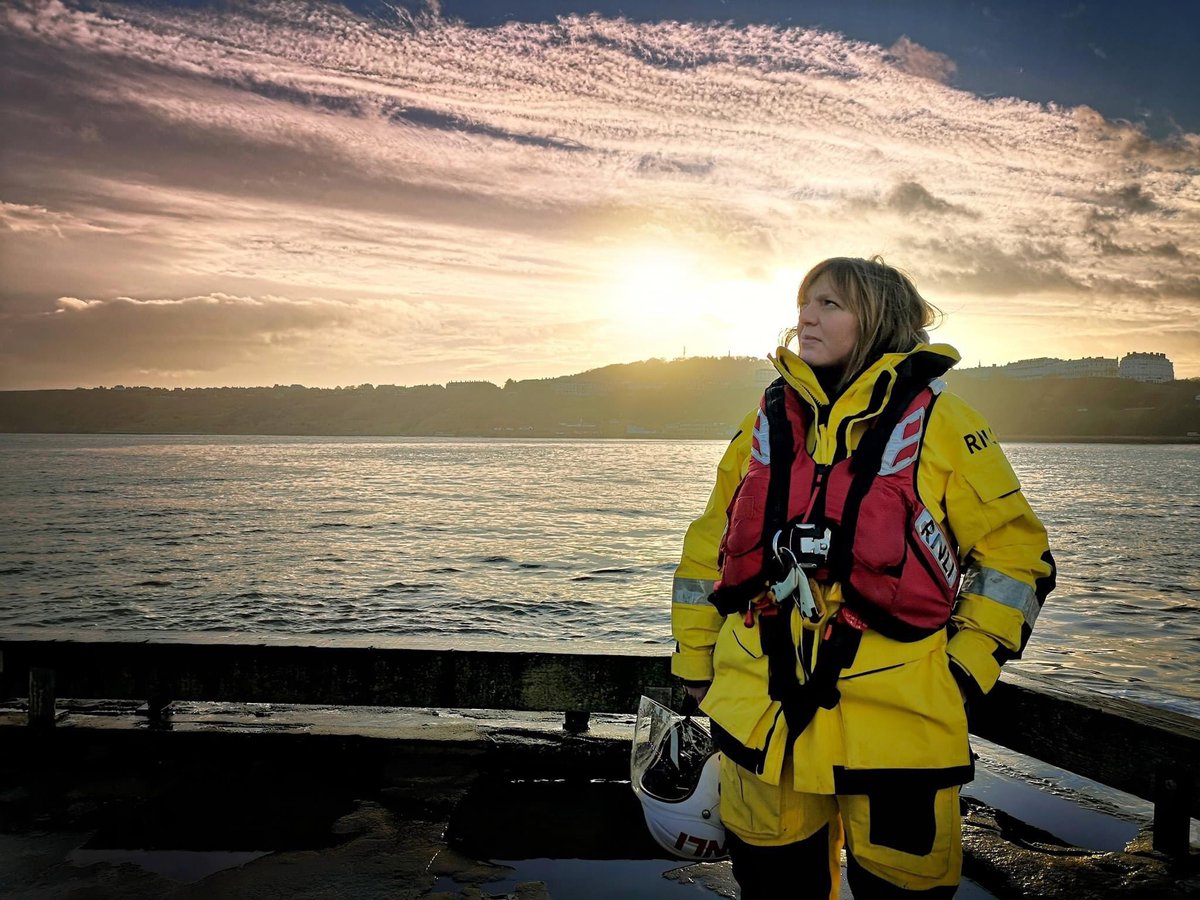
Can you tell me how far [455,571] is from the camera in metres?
21.3

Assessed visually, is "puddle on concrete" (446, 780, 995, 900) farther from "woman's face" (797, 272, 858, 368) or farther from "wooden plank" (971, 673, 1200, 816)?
"woman's face" (797, 272, 858, 368)

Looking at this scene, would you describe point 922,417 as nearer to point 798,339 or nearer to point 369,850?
point 798,339

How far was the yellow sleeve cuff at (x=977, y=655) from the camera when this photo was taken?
2.44m

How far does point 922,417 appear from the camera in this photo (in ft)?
8.33

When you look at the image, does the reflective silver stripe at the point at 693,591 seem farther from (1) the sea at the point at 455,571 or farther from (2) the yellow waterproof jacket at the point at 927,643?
(1) the sea at the point at 455,571

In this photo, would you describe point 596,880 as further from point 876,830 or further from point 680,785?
point 876,830

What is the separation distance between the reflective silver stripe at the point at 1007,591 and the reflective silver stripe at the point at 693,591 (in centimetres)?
83

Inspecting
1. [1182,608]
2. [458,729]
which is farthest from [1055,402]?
[458,729]

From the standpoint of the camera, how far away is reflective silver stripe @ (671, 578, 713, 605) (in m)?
2.93

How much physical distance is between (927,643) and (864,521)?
0.39 m

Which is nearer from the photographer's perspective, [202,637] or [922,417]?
[922,417]

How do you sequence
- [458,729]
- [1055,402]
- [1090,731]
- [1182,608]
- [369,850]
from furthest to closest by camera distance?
1. [1055,402]
2. [1182,608]
3. [458,729]
4. [369,850]
5. [1090,731]

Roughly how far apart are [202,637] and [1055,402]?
703 feet

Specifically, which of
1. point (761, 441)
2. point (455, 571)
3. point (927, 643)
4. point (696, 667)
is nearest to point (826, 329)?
point (761, 441)
